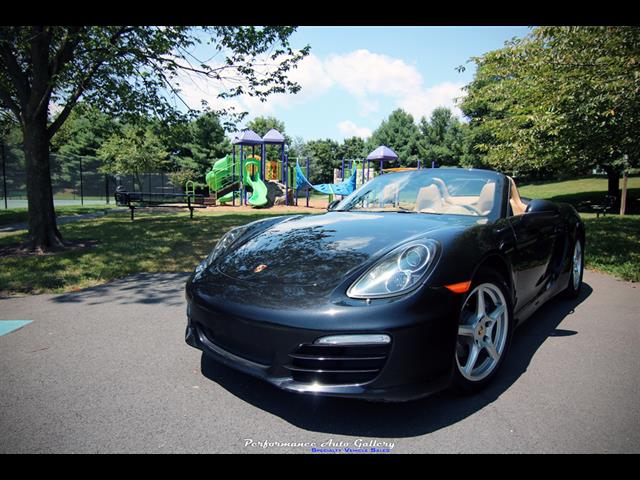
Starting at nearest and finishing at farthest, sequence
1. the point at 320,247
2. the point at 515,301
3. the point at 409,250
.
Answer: the point at 409,250 → the point at 320,247 → the point at 515,301

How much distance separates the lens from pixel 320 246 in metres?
2.52

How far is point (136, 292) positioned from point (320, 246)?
9.97ft

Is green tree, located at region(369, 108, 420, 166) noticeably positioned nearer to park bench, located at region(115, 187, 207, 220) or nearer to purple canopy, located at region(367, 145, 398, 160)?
purple canopy, located at region(367, 145, 398, 160)

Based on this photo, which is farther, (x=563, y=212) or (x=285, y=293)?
(x=563, y=212)

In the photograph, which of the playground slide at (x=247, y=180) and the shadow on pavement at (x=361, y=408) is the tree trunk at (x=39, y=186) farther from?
the playground slide at (x=247, y=180)

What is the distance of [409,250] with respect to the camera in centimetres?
221

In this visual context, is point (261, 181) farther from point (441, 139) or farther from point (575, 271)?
point (441, 139)

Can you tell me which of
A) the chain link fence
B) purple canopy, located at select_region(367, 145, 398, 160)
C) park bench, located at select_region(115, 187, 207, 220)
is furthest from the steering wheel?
purple canopy, located at select_region(367, 145, 398, 160)

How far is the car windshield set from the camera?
3.16 metres

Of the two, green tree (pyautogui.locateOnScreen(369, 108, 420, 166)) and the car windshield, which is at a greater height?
green tree (pyautogui.locateOnScreen(369, 108, 420, 166))

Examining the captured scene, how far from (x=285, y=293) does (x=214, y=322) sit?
0.44 meters

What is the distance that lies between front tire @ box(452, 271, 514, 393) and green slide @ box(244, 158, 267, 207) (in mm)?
18784
